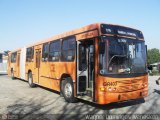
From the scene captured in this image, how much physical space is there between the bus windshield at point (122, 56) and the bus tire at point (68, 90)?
8.01 feet

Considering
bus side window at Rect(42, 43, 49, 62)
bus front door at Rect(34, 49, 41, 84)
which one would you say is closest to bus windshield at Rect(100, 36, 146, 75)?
bus side window at Rect(42, 43, 49, 62)

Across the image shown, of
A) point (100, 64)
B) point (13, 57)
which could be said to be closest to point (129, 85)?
point (100, 64)

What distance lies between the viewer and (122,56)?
899cm

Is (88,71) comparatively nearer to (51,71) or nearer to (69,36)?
(69,36)

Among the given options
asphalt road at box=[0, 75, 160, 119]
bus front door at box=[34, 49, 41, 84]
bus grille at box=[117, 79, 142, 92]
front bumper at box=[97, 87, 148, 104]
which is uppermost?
bus front door at box=[34, 49, 41, 84]

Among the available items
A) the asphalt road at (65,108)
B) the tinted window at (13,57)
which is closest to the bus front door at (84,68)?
the asphalt road at (65,108)

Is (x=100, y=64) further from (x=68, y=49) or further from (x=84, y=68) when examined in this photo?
(x=68, y=49)

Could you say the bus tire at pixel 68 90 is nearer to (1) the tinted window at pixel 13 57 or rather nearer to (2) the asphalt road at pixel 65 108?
(2) the asphalt road at pixel 65 108

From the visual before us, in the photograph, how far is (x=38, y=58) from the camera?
15.3 m

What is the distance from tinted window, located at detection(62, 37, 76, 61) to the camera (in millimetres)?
10495

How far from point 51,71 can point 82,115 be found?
16.3 ft

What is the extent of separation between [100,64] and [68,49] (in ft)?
8.97

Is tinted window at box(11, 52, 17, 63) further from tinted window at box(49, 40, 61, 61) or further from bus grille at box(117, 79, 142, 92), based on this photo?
bus grille at box(117, 79, 142, 92)

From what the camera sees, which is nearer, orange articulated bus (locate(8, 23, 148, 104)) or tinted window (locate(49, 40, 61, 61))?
orange articulated bus (locate(8, 23, 148, 104))
